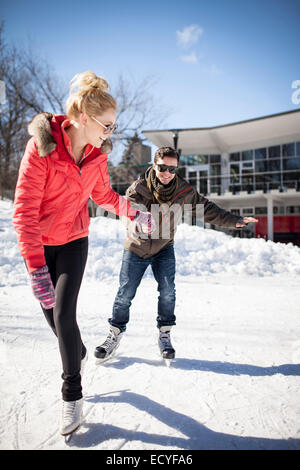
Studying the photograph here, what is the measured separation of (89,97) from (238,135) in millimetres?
18817

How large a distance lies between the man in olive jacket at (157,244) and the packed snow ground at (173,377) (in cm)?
30

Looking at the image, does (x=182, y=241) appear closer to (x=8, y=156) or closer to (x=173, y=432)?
(x=173, y=432)

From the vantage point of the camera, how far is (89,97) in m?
1.49

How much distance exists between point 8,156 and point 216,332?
597 inches

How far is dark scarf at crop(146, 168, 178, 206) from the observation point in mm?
2377

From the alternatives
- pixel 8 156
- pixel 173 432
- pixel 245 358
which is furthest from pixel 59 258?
pixel 8 156

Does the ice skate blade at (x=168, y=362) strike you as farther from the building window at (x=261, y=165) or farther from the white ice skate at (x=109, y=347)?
the building window at (x=261, y=165)

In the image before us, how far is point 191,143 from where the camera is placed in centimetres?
2041

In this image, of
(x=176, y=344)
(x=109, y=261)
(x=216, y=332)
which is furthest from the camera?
(x=109, y=261)

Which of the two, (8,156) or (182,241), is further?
Answer: (8,156)

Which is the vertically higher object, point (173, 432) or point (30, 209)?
point (30, 209)

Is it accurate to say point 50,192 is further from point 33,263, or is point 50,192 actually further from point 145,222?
point 145,222

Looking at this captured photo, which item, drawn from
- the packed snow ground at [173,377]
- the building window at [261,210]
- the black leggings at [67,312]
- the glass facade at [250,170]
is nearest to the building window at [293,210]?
the building window at [261,210]

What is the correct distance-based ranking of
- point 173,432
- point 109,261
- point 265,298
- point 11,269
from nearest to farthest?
point 173,432, point 265,298, point 11,269, point 109,261
